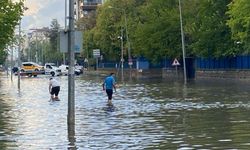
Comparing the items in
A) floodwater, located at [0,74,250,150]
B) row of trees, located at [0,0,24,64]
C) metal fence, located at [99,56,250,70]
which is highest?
row of trees, located at [0,0,24,64]

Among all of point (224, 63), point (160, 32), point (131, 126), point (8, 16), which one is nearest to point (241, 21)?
point (224, 63)

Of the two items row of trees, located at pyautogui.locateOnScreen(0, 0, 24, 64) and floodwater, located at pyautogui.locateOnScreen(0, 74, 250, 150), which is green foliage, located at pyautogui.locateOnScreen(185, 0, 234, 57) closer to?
row of trees, located at pyautogui.locateOnScreen(0, 0, 24, 64)

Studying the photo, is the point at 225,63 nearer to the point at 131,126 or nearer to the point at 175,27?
the point at 175,27

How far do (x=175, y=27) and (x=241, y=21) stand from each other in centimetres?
1922

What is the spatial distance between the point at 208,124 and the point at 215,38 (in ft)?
169

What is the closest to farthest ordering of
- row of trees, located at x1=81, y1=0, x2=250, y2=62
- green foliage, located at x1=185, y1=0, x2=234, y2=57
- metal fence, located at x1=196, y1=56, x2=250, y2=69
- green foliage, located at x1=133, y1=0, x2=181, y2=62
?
row of trees, located at x1=81, y1=0, x2=250, y2=62 < green foliage, located at x1=185, y1=0, x2=234, y2=57 < metal fence, located at x1=196, y1=56, x2=250, y2=69 < green foliage, located at x1=133, y1=0, x2=181, y2=62

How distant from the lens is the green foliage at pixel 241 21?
197ft

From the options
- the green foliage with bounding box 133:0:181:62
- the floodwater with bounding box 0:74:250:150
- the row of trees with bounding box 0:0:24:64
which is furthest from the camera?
the green foliage with bounding box 133:0:181:62

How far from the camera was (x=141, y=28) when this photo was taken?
8694 centimetres

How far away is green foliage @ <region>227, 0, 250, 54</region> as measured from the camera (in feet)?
197

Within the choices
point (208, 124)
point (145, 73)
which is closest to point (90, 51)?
point (145, 73)

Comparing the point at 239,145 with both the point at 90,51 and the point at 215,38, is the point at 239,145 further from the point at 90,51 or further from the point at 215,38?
the point at 90,51

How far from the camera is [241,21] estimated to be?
61750 millimetres

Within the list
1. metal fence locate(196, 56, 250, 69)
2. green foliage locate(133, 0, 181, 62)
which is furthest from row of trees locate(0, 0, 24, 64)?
green foliage locate(133, 0, 181, 62)
